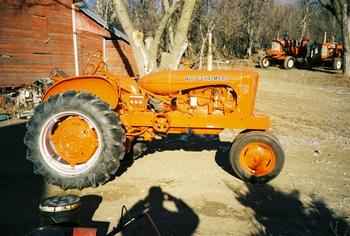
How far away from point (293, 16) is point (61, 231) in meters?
61.3

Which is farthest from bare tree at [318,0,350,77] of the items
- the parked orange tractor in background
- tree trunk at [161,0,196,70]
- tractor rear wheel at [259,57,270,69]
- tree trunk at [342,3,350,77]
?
tree trunk at [161,0,196,70]

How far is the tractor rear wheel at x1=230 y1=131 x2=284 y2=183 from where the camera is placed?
478 centimetres

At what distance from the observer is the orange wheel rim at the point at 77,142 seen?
4.75 meters

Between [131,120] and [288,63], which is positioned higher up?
[288,63]

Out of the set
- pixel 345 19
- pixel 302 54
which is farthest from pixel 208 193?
pixel 302 54

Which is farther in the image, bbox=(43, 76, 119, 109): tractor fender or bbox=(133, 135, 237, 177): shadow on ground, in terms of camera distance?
bbox=(133, 135, 237, 177): shadow on ground

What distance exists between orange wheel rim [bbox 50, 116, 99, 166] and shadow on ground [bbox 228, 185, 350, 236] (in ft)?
6.48

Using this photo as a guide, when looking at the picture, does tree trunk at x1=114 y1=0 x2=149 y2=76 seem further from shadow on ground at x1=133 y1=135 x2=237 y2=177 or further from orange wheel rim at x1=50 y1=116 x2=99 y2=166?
orange wheel rim at x1=50 y1=116 x2=99 y2=166

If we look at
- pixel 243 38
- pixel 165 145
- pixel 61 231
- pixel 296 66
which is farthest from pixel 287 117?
pixel 243 38

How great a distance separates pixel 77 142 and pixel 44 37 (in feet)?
31.3

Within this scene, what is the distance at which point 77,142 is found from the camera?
4754 millimetres

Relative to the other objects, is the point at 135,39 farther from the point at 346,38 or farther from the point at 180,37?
the point at 346,38

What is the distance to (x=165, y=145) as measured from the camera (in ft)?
22.4

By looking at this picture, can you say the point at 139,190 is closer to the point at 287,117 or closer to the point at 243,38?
the point at 287,117
